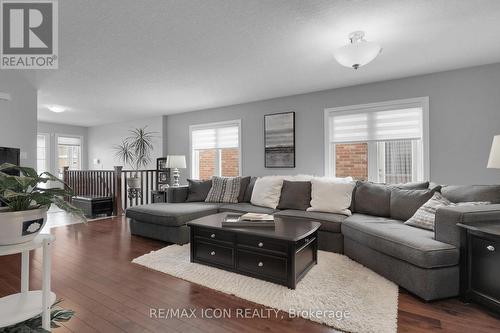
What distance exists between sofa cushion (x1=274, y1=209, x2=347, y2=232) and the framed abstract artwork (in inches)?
58.6

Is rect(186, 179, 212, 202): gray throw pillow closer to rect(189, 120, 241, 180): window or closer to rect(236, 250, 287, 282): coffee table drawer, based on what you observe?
rect(189, 120, 241, 180): window

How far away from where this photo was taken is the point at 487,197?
8.30 ft

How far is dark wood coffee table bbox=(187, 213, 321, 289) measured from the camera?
2.30 metres

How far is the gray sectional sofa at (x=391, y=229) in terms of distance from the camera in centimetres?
206

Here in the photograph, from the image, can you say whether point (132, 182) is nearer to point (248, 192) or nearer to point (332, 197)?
point (248, 192)

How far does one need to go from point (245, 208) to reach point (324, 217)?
45.9 inches

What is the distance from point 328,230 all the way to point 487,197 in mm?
1568

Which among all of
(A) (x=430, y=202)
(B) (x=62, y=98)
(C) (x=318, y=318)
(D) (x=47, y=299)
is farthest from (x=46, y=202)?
(B) (x=62, y=98)

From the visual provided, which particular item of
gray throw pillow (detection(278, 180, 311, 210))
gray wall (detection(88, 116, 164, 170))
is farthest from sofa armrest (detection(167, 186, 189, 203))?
gray wall (detection(88, 116, 164, 170))

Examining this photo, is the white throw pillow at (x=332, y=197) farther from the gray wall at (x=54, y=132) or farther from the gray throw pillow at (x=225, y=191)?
the gray wall at (x=54, y=132)

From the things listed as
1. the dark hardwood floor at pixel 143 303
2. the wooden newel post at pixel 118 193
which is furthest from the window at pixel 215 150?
the dark hardwood floor at pixel 143 303

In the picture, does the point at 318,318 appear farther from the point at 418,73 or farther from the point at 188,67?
the point at 418,73

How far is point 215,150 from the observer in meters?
5.86

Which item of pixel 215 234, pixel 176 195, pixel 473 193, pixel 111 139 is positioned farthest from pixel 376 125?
pixel 111 139
